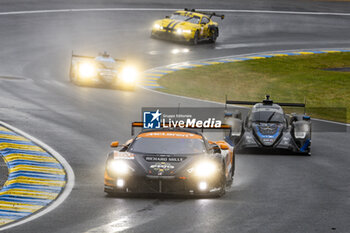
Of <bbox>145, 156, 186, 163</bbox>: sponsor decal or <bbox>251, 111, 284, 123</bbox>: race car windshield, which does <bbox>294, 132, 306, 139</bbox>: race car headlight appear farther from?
<bbox>145, 156, 186, 163</bbox>: sponsor decal

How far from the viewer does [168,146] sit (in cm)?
1634

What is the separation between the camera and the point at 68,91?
31.5m

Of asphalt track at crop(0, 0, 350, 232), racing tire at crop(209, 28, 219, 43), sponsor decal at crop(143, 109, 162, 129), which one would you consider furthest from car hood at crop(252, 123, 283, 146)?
racing tire at crop(209, 28, 219, 43)

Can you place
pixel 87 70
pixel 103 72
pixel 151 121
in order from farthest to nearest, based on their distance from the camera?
pixel 87 70
pixel 103 72
pixel 151 121

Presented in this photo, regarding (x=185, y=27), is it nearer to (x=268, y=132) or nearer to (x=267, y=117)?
(x=267, y=117)

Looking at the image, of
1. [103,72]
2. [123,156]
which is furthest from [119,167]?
[103,72]

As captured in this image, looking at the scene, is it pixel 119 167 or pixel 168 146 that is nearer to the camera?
pixel 119 167

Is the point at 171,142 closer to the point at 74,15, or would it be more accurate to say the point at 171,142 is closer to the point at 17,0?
the point at 74,15

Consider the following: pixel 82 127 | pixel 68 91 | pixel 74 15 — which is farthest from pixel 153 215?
pixel 74 15

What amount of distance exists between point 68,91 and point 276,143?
12.3 m

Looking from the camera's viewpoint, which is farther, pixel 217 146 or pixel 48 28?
pixel 48 28

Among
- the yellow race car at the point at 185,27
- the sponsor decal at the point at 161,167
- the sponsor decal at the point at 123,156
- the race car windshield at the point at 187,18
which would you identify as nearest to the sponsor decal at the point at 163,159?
the sponsor decal at the point at 161,167

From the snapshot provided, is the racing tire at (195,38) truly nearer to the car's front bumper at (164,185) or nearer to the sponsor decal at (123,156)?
the sponsor decal at (123,156)

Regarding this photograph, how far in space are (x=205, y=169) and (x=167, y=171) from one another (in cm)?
73
